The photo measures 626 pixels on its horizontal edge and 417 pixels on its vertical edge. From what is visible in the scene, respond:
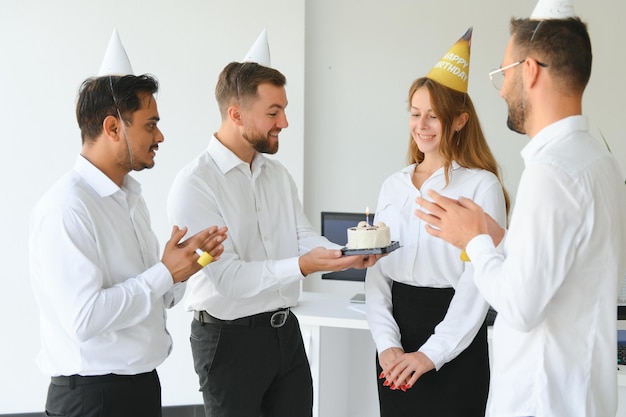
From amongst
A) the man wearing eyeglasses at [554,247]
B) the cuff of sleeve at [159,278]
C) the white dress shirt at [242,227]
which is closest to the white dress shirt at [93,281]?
the cuff of sleeve at [159,278]

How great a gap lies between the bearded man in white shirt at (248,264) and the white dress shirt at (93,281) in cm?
30

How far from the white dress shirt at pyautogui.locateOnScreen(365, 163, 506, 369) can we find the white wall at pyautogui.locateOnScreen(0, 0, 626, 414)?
203 cm

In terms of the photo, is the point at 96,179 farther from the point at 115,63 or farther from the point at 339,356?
the point at 339,356

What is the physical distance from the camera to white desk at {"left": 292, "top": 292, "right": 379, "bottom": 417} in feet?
11.1

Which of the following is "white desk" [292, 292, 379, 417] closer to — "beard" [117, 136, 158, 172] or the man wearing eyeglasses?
"beard" [117, 136, 158, 172]

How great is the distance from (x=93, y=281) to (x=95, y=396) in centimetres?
32

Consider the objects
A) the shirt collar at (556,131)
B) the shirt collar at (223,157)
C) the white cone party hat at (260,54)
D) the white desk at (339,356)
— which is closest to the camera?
the shirt collar at (556,131)

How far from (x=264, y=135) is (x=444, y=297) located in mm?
821

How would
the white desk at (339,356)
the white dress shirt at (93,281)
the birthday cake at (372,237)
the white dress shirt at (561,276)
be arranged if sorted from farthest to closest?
1. the white desk at (339,356)
2. the birthday cake at (372,237)
3. the white dress shirt at (93,281)
4. the white dress shirt at (561,276)

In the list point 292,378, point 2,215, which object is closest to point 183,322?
point 2,215

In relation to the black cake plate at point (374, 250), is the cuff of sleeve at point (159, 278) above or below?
below

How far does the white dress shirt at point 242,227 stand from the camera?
223cm

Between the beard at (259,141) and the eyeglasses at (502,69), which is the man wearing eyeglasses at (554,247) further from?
the beard at (259,141)

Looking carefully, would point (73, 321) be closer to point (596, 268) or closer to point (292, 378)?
point (292, 378)
